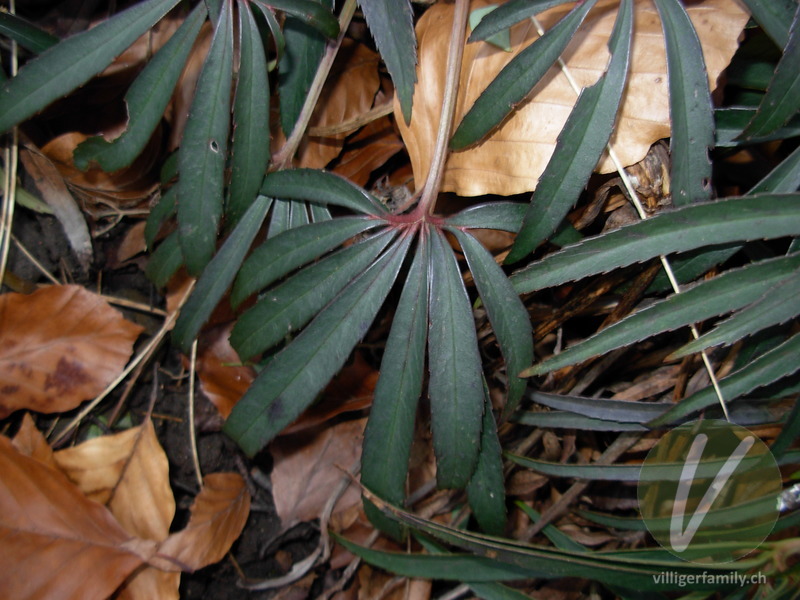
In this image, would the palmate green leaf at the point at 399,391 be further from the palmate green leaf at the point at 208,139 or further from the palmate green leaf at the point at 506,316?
the palmate green leaf at the point at 208,139

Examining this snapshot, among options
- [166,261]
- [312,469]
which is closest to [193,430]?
[312,469]

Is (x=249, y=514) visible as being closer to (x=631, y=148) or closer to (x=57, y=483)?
(x=57, y=483)

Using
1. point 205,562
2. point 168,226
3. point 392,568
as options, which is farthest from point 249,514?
point 168,226

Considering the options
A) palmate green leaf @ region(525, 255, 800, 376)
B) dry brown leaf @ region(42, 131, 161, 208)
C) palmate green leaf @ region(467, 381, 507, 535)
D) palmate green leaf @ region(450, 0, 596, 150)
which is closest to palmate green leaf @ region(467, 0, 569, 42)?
palmate green leaf @ region(450, 0, 596, 150)

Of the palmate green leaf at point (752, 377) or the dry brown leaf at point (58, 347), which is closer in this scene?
the palmate green leaf at point (752, 377)

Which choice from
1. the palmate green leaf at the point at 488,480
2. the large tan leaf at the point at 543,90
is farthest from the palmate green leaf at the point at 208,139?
the palmate green leaf at the point at 488,480

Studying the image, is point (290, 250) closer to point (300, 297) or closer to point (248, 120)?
point (300, 297)

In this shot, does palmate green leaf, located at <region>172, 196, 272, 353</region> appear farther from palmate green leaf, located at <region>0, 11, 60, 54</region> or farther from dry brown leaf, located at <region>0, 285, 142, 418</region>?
palmate green leaf, located at <region>0, 11, 60, 54</region>
